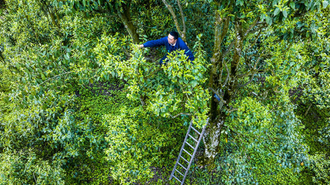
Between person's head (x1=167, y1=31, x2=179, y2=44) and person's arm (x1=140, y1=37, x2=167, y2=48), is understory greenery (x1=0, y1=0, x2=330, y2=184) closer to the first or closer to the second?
person's arm (x1=140, y1=37, x2=167, y2=48)

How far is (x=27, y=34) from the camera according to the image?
6.33 m

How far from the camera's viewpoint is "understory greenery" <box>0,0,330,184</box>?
305 cm

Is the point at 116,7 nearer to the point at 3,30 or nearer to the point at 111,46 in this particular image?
the point at 111,46

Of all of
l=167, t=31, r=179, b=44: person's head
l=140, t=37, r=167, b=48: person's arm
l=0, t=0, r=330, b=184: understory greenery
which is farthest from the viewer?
l=140, t=37, r=167, b=48: person's arm

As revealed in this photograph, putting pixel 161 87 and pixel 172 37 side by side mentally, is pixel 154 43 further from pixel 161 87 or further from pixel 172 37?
pixel 161 87

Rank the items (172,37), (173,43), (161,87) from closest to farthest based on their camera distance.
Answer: (161,87), (172,37), (173,43)

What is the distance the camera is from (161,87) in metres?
3.28

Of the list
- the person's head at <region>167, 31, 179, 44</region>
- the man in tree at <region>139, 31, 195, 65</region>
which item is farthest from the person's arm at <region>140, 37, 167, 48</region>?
the person's head at <region>167, 31, 179, 44</region>

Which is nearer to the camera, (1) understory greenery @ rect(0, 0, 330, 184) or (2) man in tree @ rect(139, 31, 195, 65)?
(1) understory greenery @ rect(0, 0, 330, 184)

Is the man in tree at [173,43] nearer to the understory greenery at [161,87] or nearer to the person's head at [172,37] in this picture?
the person's head at [172,37]

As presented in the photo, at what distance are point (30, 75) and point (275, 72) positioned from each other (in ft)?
14.2

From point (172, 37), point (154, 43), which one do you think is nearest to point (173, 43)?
point (172, 37)

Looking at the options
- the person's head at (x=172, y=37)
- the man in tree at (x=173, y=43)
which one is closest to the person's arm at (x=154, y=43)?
the man in tree at (x=173, y=43)

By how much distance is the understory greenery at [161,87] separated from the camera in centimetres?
305
